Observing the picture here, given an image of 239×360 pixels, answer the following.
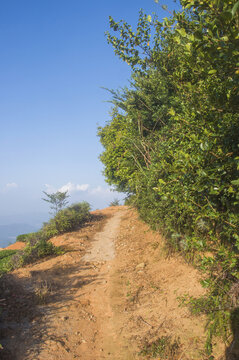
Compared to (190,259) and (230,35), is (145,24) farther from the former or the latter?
(190,259)

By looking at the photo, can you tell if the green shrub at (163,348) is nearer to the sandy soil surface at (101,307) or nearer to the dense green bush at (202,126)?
the sandy soil surface at (101,307)

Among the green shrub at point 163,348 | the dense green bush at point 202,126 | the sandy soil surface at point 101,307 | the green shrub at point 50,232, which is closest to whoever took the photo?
the dense green bush at point 202,126

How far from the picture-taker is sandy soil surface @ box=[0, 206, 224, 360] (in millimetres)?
5332

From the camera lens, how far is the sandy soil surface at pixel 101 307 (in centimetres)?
533

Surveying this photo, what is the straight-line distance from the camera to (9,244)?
22.8m

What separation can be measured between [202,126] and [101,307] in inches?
233

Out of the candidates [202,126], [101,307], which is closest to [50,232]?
[101,307]

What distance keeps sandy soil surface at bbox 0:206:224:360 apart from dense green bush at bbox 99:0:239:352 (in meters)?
0.83

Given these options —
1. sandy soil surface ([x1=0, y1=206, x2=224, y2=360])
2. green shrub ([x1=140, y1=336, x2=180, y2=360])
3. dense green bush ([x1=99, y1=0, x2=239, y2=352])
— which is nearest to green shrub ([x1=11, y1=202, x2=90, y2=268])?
sandy soil surface ([x1=0, y1=206, x2=224, y2=360])

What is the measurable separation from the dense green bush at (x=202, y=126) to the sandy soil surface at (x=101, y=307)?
0.83 m

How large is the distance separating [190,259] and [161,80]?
595 cm

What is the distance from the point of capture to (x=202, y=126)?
443 cm

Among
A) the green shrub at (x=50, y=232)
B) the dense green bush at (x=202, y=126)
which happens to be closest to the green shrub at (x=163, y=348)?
the dense green bush at (x=202, y=126)

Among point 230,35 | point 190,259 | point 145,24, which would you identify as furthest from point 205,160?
point 145,24
